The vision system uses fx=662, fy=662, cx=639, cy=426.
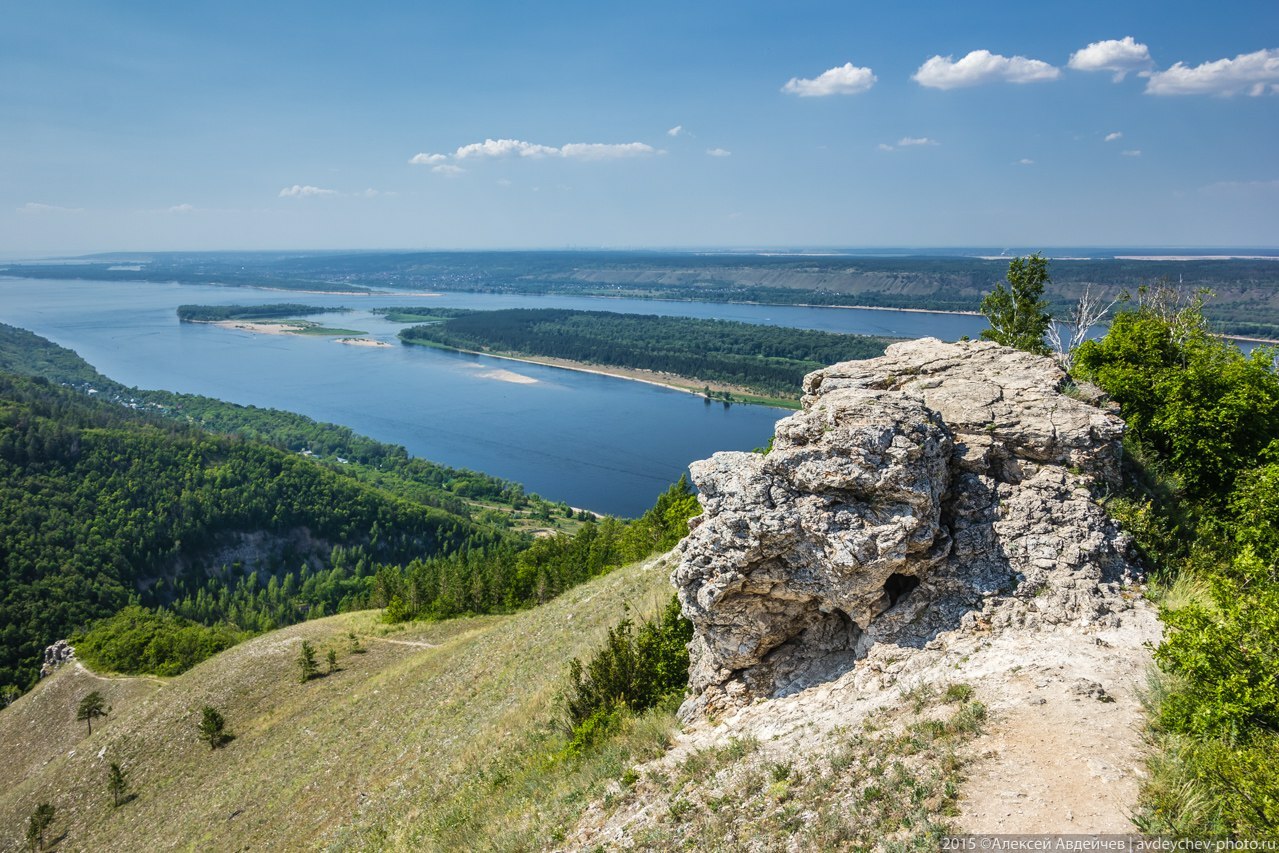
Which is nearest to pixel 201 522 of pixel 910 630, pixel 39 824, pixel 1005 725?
pixel 39 824

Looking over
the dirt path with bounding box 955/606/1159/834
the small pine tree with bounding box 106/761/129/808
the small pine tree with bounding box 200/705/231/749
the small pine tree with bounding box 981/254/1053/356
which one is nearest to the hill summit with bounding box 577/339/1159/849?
the dirt path with bounding box 955/606/1159/834

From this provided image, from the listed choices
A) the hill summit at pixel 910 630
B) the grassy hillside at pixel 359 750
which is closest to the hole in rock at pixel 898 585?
the hill summit at pixel 910 630

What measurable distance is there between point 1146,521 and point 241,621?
8787 cm

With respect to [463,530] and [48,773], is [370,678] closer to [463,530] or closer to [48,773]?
[48,773]

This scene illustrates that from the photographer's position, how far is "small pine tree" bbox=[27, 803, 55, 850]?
953 inches

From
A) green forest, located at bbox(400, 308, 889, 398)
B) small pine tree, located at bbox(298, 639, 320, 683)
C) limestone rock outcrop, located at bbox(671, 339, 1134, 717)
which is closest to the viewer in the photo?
limestone rock outcrop, located at bbox(671, 339, 1134, 717)

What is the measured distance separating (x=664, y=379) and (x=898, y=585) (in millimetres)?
147087

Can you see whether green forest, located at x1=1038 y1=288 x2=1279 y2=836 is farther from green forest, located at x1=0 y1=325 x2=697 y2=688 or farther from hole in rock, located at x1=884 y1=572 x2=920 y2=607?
green forest, located at x1=0 y1=325 x2=697 y2=688

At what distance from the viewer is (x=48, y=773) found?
98.0 ft

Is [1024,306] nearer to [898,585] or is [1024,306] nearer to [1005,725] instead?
[898,585]

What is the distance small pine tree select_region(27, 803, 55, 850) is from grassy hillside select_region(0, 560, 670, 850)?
602 mm

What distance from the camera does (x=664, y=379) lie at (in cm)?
15825

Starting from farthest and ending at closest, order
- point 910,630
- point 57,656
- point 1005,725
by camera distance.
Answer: point 57,656, point 910,630, point 1005,725

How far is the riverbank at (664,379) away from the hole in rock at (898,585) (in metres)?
114
